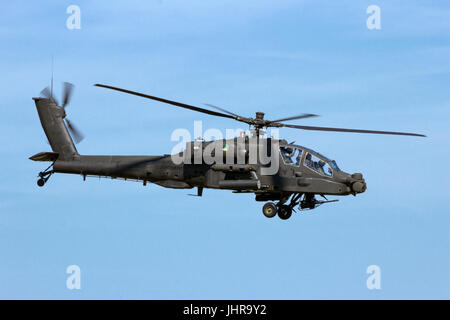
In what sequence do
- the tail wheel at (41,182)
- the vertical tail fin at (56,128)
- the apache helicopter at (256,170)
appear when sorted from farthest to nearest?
the vertical tail fin at (56,128) → the tail wheel at (41,182) → the apache helicopter at (256,170)

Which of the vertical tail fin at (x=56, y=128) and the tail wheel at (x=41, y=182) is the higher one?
the vertical tail fin at (x=56, y=128)

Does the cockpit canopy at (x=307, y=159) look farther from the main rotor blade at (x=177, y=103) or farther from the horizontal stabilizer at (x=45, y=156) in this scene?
the horizontal stabilizer at (x=45, y=156)

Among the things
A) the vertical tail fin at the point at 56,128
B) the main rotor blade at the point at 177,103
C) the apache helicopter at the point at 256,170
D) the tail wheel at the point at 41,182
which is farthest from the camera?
the vertical tail fin at the point at 56,128

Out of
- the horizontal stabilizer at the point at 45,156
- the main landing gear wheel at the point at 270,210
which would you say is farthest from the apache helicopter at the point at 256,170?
the horizontal stabilizer at the point at 45,156

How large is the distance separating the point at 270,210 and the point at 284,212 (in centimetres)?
78

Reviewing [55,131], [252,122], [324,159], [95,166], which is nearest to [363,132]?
[324,159]

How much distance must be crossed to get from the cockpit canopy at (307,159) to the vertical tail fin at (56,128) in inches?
438

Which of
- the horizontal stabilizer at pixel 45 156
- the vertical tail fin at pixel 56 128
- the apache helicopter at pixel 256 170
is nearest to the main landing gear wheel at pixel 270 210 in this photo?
the apache helicopter at pixel 256 170

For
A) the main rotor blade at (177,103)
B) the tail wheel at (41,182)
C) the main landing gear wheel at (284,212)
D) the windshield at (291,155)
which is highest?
the main rotor blade at (177,103)

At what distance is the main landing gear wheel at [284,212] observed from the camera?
3497 centimetres

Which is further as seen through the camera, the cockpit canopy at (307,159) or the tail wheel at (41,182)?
the tail wheel at (41,182)

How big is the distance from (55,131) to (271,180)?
12.4 metres

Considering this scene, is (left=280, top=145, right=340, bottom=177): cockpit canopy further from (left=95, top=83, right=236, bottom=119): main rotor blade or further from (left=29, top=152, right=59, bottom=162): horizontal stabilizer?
(left=29, top=152, right=59, bottom=162): horizontal stabilizer

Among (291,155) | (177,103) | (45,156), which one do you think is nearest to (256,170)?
(291,155)
